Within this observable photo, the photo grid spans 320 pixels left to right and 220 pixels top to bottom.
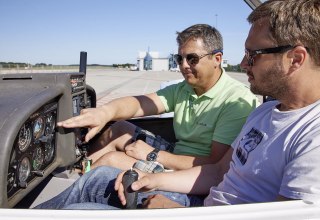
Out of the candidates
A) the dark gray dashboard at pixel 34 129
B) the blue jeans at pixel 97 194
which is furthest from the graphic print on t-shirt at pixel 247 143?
the dark gray dashboard at pixel 34 129

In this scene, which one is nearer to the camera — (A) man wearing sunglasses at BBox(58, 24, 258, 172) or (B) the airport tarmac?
(A) man wearing sunglasses at BBox(58, 24, 258, 172)

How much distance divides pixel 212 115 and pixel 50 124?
40.2 inches

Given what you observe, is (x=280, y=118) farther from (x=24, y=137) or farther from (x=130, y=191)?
(x=24, y=137)

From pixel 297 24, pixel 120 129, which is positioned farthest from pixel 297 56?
pixel 120 129

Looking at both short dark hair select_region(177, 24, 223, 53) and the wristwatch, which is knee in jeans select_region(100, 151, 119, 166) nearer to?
the wristwatch

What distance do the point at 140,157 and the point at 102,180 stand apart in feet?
2.09

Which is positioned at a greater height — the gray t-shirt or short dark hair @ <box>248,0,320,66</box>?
short dark hair @ <box>248,0,320,66</box>

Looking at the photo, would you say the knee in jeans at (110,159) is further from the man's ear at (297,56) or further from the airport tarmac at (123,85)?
the airport tarmac at (123,85)

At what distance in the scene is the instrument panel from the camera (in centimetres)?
150

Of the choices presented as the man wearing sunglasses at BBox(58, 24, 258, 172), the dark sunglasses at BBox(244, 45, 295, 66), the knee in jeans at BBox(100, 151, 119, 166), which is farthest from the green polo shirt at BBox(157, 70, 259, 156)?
the dark sunglasses at BBox(244, 45, 295, 66)

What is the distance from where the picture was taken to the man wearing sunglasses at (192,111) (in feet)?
7.00

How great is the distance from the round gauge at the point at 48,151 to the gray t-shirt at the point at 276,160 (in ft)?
2.94

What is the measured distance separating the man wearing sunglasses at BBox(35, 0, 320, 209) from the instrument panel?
18cm

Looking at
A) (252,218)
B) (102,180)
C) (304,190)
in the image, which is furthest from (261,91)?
(102,180)
